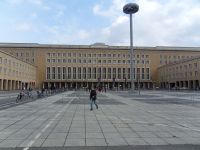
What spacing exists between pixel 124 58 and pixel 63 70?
2996 centimetres

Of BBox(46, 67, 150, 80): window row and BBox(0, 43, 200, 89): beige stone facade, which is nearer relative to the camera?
BBox(0, 43, 200, 89): beige stone facade

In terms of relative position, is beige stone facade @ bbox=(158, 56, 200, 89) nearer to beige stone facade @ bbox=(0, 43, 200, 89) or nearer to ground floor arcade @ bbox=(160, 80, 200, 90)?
ground floor arcade @ bbox=(160, 80, 200, 90)

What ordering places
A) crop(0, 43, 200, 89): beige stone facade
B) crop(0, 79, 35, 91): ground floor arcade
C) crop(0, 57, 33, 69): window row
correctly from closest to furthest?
crop(0, 57, 33, 69): window row
crop(0, 79, 35, 91): ground floor arcade
crop(0, 43, 200, 89): beige stone facade

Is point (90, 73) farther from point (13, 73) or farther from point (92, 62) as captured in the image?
point (13, 73)

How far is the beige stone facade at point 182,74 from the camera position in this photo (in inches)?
4082

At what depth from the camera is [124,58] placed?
146875mm

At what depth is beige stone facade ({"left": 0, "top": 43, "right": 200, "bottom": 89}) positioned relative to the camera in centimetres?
14238

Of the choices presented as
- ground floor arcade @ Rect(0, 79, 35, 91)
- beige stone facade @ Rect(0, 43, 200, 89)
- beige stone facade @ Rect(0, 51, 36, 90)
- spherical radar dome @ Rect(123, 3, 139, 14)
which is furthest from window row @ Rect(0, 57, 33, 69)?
spherical radar dome @ Rect(123, 3, 139, 14)

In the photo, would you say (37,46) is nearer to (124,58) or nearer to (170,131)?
(124,58)

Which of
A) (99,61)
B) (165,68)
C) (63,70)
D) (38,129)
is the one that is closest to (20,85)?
(63,70)

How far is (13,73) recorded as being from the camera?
9781cm

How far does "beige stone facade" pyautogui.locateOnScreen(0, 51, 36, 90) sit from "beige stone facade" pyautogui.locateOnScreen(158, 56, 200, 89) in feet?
184

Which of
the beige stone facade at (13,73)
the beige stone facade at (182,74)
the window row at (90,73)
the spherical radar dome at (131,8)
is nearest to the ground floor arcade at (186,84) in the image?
the beige stone facade at (182,74)

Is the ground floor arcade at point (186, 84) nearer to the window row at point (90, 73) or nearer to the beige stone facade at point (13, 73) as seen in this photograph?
the window row at point (90, 73)
